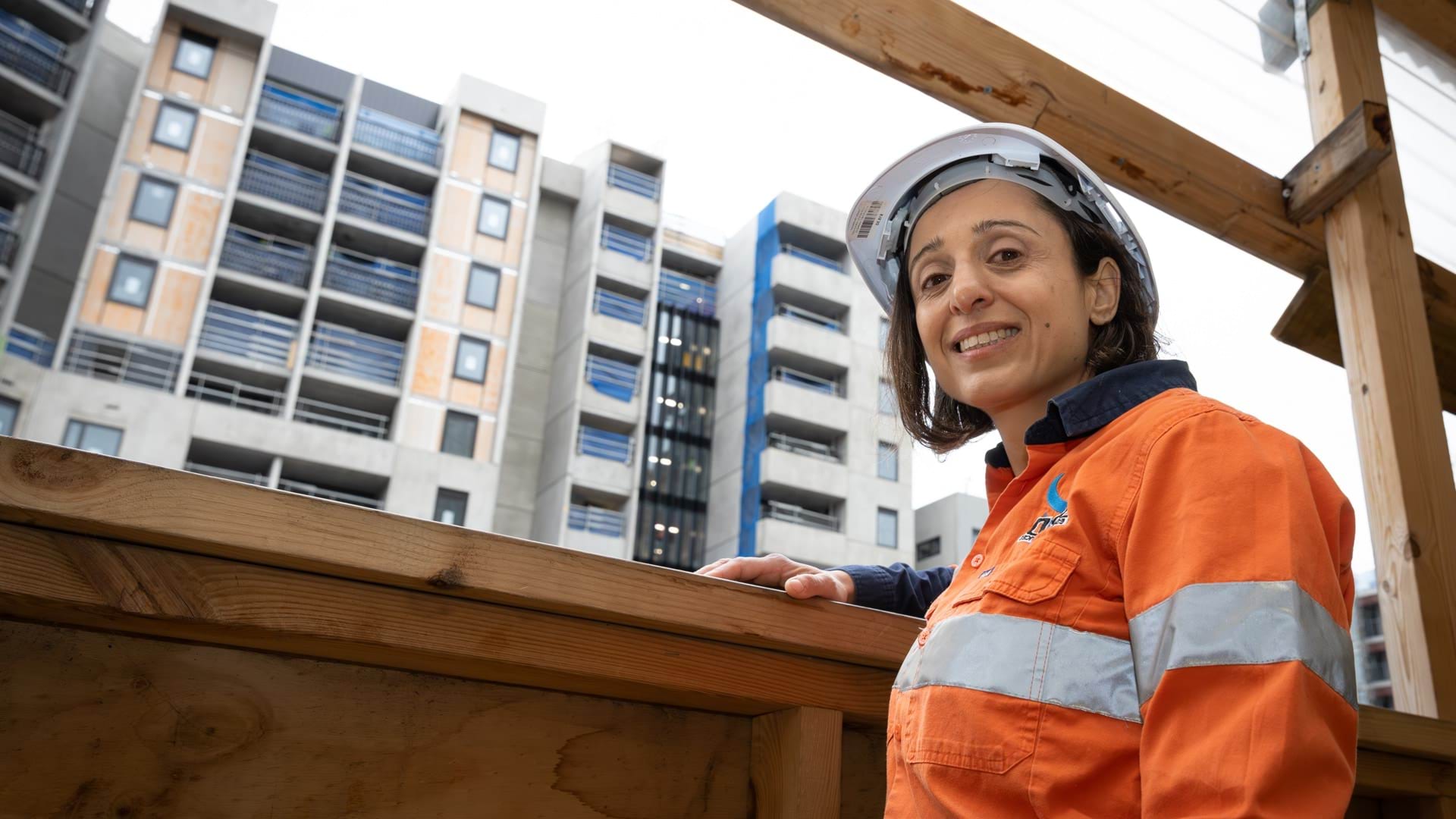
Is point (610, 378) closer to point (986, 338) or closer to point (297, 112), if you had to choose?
point (297, 112)

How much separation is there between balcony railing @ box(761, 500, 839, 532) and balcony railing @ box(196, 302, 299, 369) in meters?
7.56

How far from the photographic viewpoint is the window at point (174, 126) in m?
14.8

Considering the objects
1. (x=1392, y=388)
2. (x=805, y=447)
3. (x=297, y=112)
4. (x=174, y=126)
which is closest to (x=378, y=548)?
(x=1392, y=388)

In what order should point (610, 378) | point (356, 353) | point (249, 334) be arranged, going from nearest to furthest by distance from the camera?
1. point (249, 334)
2. point (356, 353)
3. point (610, 378)

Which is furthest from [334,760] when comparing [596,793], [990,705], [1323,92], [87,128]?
[87,128]

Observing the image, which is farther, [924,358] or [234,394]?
[234,394]

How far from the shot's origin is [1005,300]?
817 mm

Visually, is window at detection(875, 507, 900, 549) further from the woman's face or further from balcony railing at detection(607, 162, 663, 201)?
the woman's face

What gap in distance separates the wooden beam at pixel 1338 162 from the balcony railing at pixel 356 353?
14.3 metres

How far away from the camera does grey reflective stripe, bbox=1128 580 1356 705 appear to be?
506 millimetres

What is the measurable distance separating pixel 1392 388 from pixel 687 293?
18.5 m

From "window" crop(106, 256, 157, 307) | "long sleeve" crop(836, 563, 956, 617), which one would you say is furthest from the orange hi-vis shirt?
"window" crop(106, 256, 157, 307)

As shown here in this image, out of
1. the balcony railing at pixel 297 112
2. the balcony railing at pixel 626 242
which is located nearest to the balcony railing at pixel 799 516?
the balcony railing at pixel 626 242

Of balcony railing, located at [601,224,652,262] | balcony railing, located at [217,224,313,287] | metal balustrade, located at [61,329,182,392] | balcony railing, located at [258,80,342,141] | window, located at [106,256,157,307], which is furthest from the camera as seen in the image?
balcony railing, located at [601,224,652,262]
